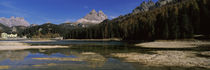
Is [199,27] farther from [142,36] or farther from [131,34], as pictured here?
[131,34]

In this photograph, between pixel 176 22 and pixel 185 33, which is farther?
pixel 176 22

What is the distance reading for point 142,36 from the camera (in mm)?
106875

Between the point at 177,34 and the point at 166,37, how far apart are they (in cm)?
605

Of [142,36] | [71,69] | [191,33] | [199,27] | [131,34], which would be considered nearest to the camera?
[71,69]

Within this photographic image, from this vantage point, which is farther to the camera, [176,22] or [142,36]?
[142,36]

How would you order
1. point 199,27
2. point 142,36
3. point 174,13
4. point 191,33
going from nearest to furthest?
point 191,33, point 199,27, point 174,13, point 142,36

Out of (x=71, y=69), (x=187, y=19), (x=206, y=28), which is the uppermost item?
(x=187, y=19)

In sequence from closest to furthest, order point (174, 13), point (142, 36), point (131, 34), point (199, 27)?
point (199, 27) → point (174, 13) → point (142, 36) → point (131, 34)

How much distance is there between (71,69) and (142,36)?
98.0 meters

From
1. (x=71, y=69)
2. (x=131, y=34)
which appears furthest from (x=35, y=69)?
(x=131, y=34)

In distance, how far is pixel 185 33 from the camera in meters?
68.2

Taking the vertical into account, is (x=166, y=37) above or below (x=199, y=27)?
below

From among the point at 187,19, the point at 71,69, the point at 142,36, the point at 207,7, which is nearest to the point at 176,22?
the point at 187,19

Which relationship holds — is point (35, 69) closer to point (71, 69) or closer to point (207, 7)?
point (71, 69)
